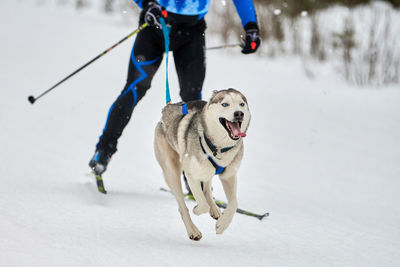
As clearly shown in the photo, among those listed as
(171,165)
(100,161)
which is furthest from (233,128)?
(100,161)

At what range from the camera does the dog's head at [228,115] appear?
185 centimetres

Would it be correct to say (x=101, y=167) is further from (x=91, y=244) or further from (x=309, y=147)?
(x=309, y=147)

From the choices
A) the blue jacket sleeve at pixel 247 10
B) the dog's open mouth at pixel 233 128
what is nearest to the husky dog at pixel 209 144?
the dog's open mouth at pixel 233 128

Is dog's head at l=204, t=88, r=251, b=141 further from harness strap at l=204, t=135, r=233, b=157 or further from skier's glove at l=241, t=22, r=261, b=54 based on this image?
skier's glove at l=241, t=22, r=261, b=54

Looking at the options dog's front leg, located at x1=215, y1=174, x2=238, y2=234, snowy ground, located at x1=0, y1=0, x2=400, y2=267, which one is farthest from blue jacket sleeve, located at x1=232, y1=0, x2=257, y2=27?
snowy ground, located at x1=0, y1=0, x2=400, y2=267

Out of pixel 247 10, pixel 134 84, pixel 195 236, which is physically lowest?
pixel 195 236

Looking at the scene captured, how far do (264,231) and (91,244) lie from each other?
1053 mm

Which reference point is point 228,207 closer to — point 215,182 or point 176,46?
point 176,46

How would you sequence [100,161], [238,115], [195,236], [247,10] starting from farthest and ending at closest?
[100,161] < [247,10] < [195,236] < [238,115]

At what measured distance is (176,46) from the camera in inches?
101

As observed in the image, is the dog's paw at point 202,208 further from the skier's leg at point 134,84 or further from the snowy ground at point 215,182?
the skier's leg at point 134,84

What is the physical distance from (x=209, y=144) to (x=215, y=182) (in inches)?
63.5

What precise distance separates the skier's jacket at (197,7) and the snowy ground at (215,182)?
127cm

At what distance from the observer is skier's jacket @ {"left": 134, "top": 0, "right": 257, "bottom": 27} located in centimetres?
243
